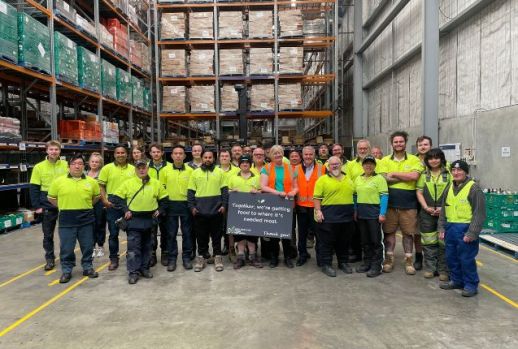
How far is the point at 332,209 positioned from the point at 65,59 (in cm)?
867

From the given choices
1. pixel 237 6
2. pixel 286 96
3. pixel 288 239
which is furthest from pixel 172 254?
pixel 237 6

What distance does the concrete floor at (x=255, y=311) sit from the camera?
3.52m

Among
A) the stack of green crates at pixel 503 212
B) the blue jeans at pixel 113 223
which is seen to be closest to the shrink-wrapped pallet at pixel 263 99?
the stack of green crates at pixel 503 212

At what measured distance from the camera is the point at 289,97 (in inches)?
551

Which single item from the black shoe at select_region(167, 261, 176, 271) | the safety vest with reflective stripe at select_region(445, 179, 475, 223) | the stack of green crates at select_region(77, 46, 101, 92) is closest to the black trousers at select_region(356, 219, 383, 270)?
the safety vest with reflective stripe at select_region(445, 179, 475, 223)

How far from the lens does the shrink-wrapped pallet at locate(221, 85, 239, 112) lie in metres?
14.0

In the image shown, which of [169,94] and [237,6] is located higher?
[237,6]

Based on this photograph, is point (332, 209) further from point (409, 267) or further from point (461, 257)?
point (461, 257)

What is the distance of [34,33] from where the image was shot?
9.05 meters

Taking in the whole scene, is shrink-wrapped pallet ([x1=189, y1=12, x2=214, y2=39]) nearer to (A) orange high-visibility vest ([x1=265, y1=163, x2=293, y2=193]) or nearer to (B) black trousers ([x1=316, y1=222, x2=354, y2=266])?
(A) orange high-visibility vest ([x1=265, y1=163, x2=293, y2=193])

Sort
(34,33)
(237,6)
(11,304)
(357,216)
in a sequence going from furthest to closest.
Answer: (237,6) < (34,33) < (357,216) < (11,304)

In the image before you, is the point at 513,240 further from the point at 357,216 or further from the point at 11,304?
the point at 11,304

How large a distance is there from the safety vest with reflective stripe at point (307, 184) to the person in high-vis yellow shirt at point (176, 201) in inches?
63.9

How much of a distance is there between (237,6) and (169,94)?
4337 mm
